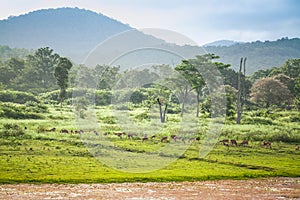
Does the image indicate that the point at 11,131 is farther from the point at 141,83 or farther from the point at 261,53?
the point at 261,53

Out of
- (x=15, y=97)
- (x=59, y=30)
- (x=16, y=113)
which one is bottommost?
(x=16, y=113)

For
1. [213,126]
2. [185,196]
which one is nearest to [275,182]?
[185,196]

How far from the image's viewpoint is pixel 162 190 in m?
14.2

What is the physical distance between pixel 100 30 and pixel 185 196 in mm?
176515

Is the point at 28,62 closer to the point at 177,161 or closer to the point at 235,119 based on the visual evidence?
the point at 235,119

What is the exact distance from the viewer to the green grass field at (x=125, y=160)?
650 inches

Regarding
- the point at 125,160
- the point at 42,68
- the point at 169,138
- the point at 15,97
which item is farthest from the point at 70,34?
the point at 125,160

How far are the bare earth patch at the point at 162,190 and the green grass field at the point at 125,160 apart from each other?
91 cm

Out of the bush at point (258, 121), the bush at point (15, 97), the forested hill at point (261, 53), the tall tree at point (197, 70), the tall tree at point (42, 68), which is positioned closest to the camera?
the tall tree at point (197, 70)

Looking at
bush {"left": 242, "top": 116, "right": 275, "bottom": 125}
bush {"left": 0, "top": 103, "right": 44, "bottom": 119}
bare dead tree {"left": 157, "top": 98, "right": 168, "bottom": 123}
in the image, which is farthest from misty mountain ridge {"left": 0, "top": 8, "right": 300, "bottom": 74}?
bare dead tree {"left": 157, "top": 98, "right": 168, "bottom": 123}

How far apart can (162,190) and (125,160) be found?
572 cm

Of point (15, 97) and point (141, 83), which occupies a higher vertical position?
point (141, 83)

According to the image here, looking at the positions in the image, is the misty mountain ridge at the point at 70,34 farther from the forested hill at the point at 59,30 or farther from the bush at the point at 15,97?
the bush at the point at 15,97

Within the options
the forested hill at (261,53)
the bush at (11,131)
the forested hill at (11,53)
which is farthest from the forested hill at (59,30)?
the bush at (11,131)
